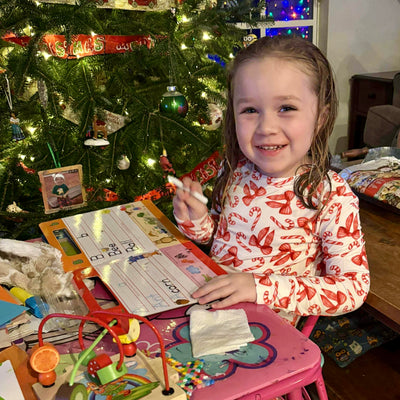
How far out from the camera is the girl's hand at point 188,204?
980 mm

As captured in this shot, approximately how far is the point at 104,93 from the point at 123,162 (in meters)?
0.26

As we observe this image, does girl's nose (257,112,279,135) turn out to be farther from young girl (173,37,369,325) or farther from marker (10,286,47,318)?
marker (10,286,47,318)

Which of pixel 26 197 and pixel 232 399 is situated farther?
pixel 26 197

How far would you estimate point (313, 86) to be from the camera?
90 cm

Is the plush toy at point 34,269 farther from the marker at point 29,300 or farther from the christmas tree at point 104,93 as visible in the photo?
the christmas tree at point 104,93

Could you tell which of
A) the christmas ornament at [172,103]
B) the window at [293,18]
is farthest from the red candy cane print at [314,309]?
the window at [293,18]

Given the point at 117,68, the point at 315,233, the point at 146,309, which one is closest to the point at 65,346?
the point at 146,309

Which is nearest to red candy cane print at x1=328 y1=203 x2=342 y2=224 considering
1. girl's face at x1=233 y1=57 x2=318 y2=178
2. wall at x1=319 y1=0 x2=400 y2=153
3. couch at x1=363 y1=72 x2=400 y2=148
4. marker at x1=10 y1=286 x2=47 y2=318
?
girl's face at x1=233 y1=57 x2=318 y2=178

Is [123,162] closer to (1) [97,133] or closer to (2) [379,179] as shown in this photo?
(1) [97,133]

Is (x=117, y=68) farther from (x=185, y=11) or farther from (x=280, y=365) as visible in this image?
(x=280, y=365)

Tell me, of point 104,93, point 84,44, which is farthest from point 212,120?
point 84,44

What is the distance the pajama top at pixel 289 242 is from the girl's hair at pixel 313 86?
2cm

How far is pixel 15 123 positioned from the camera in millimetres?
1465

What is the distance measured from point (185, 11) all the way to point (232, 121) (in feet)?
2.74
